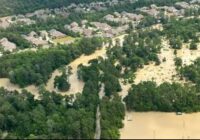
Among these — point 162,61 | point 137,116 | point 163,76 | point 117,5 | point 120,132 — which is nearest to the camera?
point 120,132

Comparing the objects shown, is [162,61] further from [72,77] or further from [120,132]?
[120,132]

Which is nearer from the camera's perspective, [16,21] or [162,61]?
[162,61]

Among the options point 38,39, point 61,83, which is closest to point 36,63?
point 61,83

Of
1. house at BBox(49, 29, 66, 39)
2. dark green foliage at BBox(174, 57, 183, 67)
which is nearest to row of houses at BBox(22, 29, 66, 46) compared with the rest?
house at BBox(49, 29, 66, 39)

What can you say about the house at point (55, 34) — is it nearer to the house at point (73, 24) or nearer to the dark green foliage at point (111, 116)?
the house at point (73, 24)

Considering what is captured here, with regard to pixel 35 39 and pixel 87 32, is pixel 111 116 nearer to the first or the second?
pixel 35 39

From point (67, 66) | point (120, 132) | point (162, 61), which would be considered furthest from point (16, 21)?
point (120, 132)

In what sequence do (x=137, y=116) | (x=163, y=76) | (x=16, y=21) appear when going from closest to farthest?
(x=137, y=116) → (x=163, y=76) → (x=16, y=21)

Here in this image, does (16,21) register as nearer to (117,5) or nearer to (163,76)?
(117,5)
